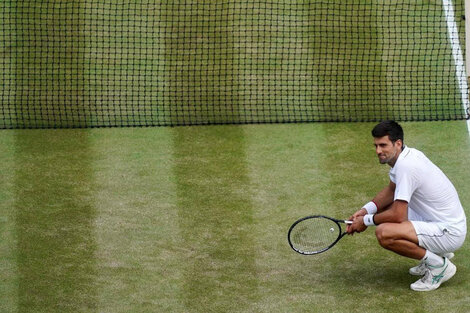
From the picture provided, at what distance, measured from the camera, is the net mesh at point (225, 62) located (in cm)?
1255

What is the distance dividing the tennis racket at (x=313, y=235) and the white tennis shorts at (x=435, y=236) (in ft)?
2.27

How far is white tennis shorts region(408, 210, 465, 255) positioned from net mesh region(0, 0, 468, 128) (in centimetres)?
403

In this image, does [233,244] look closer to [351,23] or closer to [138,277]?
[138,277]

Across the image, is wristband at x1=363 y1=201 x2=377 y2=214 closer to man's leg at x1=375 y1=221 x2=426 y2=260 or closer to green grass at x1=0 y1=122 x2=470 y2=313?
man's leg at x1=375 y1=221 x2=426 y2=260

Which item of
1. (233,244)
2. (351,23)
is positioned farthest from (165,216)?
(351,23)

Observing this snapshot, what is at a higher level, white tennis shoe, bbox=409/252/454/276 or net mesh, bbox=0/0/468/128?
net mesh, bbox=0/0/468/128

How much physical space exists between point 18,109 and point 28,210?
2.94 m

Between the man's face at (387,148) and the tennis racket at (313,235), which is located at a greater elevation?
the man's face at (387,148)

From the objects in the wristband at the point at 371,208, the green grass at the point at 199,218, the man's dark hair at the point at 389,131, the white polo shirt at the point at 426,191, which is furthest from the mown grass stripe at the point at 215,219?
the man's dark hair at the point at 389,131

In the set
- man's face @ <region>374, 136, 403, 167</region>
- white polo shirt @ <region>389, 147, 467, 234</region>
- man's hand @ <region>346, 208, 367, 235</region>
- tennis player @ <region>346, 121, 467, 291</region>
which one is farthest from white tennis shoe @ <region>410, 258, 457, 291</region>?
man's face @ <region>374, 136, 403, 167</region>

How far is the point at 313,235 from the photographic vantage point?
28.5 feet

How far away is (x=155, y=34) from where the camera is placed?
568 inches

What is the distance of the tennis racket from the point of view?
8.66 meters

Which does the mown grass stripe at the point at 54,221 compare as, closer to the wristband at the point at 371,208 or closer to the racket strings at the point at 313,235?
the racket strings at the point at 313,235
